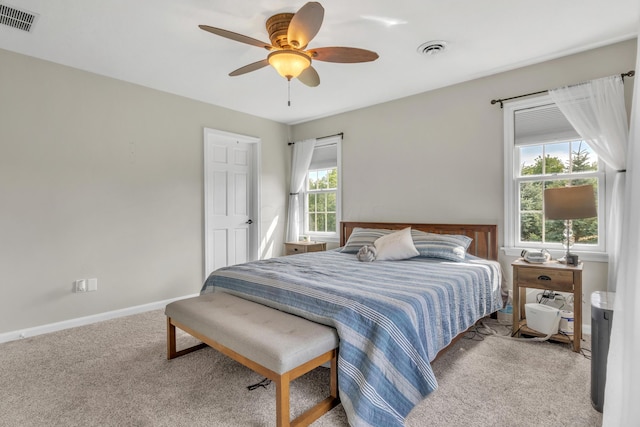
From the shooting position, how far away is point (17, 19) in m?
2.46

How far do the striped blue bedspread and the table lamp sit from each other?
71 cm

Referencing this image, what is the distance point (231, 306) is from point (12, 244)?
7.40 ft

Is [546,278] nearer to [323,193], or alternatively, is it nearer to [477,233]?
[477,233]

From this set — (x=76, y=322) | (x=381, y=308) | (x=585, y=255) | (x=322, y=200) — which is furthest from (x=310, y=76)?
→ (x=76, y=322)

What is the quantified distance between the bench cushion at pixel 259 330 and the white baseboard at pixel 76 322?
5.26 feet

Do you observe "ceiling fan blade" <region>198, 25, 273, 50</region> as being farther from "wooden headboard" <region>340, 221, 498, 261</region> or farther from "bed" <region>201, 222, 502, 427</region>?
"wooden headboard" <region>340, 221, 498, 261</region>

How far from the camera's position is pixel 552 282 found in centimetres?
271

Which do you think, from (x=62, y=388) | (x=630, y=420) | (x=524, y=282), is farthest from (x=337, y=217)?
(x=630, y=420)

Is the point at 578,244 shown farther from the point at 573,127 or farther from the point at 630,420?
the point at 630,420

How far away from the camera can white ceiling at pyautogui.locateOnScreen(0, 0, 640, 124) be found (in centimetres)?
232

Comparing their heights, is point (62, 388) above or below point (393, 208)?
below

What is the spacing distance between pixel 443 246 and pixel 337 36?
2144mm

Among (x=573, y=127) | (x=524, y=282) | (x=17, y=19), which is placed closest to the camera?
(x=17, y=19)

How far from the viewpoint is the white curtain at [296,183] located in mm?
5242
